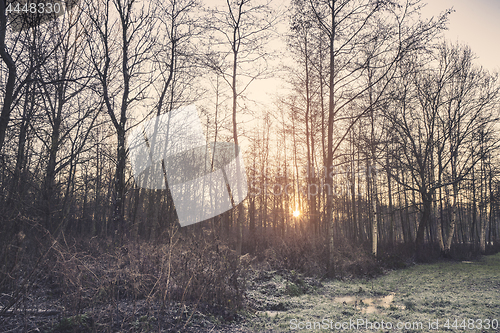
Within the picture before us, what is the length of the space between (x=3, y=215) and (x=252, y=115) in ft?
29.3

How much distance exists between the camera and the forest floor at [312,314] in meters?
3.75

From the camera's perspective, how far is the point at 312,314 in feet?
17.0

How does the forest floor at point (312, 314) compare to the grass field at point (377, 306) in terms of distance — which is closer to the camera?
the forest floor at point (312, 314)

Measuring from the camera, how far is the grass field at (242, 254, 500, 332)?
4.46 metres

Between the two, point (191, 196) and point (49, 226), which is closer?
point (49, 226)

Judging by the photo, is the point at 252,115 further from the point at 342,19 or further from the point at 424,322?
the point at 424,322

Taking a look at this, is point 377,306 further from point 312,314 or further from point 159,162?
point 159,162

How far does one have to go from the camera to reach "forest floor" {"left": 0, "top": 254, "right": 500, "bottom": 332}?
3.75 metres

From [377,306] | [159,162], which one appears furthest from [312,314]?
[159,162]

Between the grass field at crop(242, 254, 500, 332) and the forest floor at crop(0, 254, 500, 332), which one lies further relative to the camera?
the grass field at crop(242, 254, 500, 332)

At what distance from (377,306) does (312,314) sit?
165 centimetres

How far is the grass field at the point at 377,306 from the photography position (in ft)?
14.6

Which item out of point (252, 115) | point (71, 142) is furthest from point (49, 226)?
point (252, 115)

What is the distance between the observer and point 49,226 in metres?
7.00
